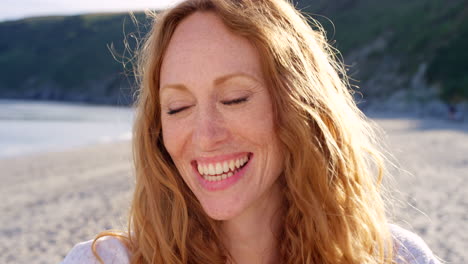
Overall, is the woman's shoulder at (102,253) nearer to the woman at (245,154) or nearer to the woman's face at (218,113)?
the woman at (245,154)

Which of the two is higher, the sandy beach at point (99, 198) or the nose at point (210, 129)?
the nose at point (210, 129)

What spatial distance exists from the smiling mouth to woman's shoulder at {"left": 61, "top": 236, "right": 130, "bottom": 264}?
40 cm

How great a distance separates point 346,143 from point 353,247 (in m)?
0.42

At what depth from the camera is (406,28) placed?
44.5 m

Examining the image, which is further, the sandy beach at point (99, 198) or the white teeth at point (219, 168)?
the sandy beach at point (99, 198)

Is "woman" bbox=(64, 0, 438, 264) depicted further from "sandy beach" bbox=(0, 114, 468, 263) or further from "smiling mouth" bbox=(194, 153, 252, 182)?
"sandy beach" bbox=(0, 114, 468, 263)

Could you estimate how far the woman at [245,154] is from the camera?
159cm

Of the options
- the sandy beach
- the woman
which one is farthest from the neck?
the sandy beach

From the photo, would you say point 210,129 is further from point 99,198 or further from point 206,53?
point 99,198

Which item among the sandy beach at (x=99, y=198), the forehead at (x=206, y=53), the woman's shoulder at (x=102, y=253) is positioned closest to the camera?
the woman's shoulder at (x=102, y=253)

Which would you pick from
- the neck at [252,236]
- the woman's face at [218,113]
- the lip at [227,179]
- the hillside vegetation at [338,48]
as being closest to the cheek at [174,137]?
the woman's face at [218,113]

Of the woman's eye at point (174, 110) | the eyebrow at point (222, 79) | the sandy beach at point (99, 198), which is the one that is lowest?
the sandy beach at point (99, 198)

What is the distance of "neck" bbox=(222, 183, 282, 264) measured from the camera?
172 cm

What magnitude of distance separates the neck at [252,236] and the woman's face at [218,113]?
9cm
